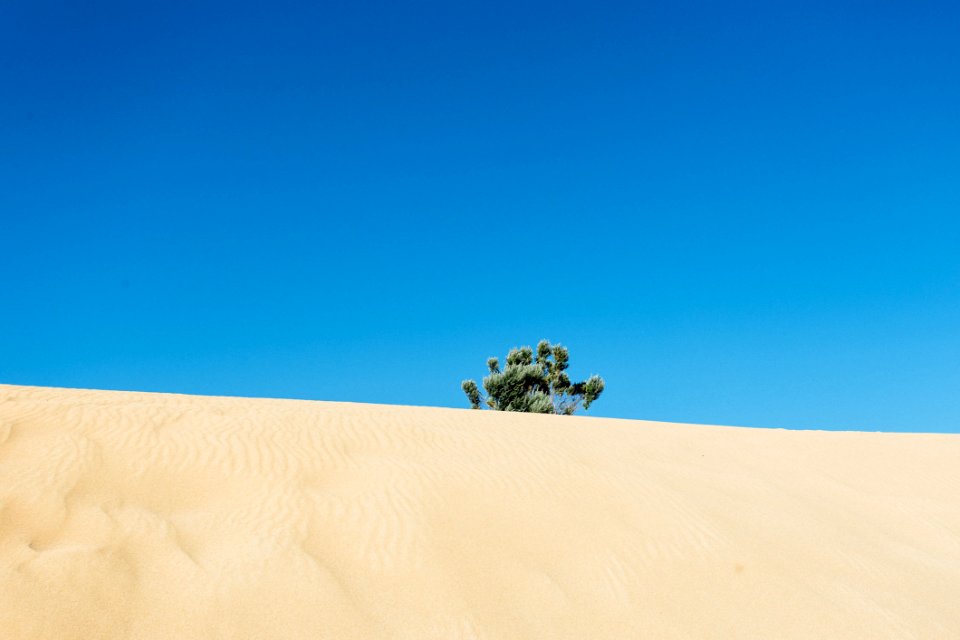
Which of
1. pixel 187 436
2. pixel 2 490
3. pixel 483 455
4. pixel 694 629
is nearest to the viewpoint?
pixel 694 629

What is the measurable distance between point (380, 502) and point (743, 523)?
4.93 meters

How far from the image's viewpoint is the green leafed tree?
35.9m

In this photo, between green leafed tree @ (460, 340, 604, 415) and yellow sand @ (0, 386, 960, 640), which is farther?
green leafed tree @ (460, 340, 604, 415)

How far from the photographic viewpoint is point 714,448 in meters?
13.6

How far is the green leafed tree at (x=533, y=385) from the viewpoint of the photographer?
35.9 metres

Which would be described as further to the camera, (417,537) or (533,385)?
(533,385)

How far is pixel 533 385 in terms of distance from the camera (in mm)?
37312

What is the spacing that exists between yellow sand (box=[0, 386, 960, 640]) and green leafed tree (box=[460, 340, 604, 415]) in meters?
24.1

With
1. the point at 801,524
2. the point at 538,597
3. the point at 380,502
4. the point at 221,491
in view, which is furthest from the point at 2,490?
the point at 801,524

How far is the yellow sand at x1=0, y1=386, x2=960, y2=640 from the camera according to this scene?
5715mm

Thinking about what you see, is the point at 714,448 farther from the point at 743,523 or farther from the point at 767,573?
the point at 767,573

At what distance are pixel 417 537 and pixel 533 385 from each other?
30403mm

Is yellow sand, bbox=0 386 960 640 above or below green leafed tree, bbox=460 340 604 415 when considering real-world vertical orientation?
below

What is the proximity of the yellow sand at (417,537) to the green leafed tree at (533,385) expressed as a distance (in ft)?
78.9
